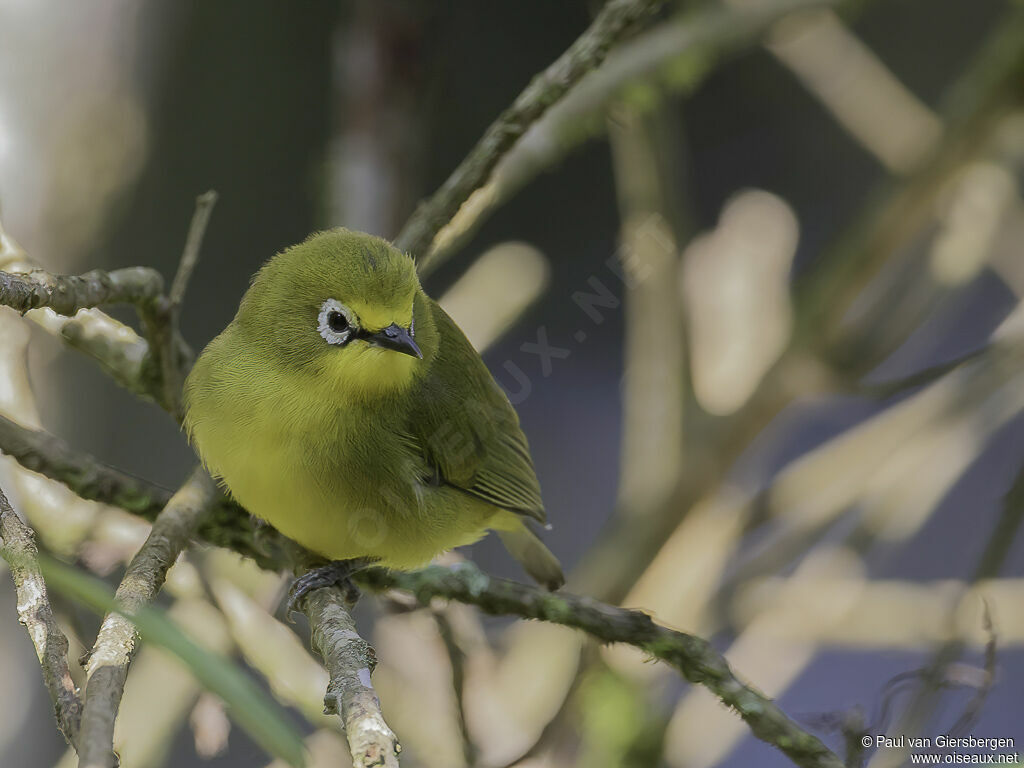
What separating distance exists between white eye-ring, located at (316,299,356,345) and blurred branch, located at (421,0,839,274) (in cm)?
53

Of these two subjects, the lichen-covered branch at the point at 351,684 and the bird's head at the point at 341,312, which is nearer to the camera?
the lichen-covered branch at the point at 351,684

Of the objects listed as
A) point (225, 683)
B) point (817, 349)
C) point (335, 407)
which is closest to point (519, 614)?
point (335, 407)

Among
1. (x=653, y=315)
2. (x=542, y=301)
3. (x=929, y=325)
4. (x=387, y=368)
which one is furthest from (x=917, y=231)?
(x=387, y=368)

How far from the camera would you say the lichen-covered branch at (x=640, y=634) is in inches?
81.3

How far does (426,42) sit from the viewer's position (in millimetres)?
4211

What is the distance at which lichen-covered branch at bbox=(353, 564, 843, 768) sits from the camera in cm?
206

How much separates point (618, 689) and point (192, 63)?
3091 millimetres

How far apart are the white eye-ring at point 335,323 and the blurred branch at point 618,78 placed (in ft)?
1.75

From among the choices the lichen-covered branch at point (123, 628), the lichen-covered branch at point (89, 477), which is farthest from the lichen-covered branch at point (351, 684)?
the lichen-covered branch at point (89, 477)

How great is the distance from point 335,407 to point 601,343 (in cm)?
285

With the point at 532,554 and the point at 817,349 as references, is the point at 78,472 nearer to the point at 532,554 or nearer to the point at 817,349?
the point at 532,554

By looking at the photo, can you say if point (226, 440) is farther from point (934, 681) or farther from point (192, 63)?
point (192, 63)

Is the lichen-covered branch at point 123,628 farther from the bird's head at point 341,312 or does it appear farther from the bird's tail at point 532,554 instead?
the bird's tail at point 532,554

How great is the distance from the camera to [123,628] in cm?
147
